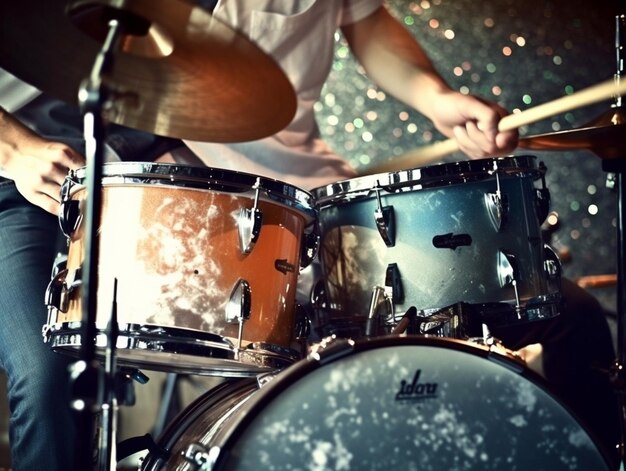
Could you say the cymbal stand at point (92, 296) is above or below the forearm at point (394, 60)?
below

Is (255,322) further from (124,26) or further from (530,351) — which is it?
(530,351)

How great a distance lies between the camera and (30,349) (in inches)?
54.7

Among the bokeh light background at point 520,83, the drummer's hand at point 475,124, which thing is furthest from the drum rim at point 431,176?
the bokeh light background at point 520,83

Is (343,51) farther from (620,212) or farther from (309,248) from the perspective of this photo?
(309,248)

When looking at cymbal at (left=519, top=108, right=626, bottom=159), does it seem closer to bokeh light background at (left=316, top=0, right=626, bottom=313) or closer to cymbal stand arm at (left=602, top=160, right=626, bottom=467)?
cymbal stand arm at (left=602, top=160, right=626, bottom=467)

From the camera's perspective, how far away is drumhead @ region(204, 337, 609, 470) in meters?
1.03

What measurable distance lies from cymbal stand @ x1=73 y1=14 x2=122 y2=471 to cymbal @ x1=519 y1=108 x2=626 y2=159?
0.88 meters

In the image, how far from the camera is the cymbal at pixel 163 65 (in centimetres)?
113

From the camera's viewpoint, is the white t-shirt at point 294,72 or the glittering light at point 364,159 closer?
the white t-shirt at point 294,72

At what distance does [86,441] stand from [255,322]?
1.30 feet

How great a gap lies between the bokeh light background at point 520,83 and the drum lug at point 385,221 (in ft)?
4.55

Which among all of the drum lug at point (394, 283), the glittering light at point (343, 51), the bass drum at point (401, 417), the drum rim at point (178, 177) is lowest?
the bass drum at point (401, 417)

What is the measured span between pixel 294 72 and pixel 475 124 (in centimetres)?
42

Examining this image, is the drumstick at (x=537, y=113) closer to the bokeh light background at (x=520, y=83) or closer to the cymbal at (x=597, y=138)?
the cymbal at (x=597, y=138)
